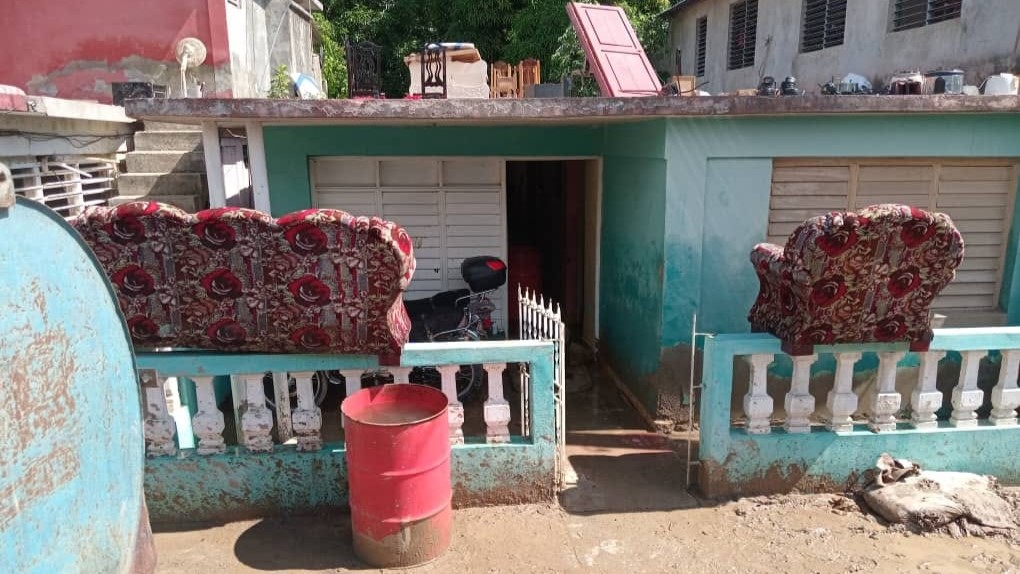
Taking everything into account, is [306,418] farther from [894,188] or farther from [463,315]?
[894,188]

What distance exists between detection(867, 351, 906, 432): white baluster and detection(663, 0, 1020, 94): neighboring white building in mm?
4827

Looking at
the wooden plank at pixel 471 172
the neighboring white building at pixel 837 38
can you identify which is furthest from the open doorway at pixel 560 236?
the neighboring white building at pixel 837 38

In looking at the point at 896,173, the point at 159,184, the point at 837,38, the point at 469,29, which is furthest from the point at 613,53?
the point at 469,29

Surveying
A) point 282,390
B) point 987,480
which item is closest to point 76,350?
point 282,390

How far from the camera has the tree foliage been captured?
16.8 m

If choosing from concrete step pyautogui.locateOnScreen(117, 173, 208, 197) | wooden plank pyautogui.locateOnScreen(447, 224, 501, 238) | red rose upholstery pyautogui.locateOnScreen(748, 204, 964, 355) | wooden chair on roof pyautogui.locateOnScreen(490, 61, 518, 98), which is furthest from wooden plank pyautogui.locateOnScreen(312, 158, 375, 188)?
red rose upholstery pyautogui.locateOnScreen(748, 204, 964, 355)

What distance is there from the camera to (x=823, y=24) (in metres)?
11.6

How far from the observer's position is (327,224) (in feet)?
12.0

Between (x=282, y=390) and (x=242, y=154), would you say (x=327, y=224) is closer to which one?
(x=282, y=390)

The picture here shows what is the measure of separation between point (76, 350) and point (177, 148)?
7056 mm

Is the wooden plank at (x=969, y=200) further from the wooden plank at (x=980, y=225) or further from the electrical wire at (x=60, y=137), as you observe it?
the electrical wire at (x=60, y=137)

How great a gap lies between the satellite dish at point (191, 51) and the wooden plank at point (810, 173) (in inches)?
319

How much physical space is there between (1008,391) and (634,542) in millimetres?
2902

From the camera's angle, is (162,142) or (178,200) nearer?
(178,200)
